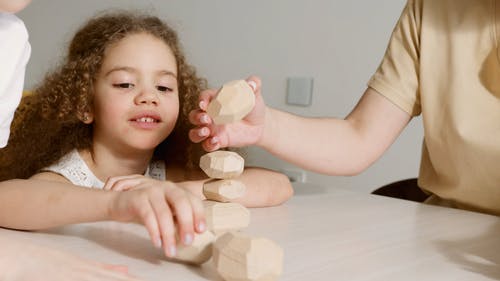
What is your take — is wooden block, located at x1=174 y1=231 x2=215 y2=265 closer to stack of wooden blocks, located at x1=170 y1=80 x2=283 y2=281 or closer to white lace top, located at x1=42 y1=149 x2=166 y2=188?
stack of wooden blocks, located at x1=170 y1=80 x2=283 y2=281

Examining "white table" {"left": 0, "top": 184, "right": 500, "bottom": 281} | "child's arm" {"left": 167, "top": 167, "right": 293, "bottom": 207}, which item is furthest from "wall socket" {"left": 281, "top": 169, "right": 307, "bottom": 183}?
"white table" {"left": 0, "top": 184, "right": 500, "bottom": 281}

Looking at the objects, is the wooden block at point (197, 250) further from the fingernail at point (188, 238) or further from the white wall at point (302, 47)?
the white wall at point (302, 47)

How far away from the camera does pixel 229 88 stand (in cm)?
63

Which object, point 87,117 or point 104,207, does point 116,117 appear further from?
point 104,207

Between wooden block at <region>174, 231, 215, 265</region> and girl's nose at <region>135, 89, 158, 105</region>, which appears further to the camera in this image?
girl's nose at <region>135, 89, 158, 105</region>

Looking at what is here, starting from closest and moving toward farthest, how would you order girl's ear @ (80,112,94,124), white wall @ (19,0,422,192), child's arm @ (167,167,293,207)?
child's arm @ (167,167,293,207) < girl's ear @ (80,112,94,124) < white wall @ (19,0,422,192)

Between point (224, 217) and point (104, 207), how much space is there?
14 centimetres

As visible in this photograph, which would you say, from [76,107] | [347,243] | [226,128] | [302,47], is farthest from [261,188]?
[302,47]

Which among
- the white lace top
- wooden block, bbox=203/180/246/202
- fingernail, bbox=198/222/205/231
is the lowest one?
the white lace top

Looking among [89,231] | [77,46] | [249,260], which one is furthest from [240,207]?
[77,46]

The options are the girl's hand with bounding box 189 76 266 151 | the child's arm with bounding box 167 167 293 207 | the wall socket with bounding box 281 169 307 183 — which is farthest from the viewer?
the wall socket with bounding box 281 169 307 183

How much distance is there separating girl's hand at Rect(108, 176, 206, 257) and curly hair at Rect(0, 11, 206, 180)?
0.66 meters

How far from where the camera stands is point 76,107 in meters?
1.24

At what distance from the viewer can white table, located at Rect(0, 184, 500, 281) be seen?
1.98ft
